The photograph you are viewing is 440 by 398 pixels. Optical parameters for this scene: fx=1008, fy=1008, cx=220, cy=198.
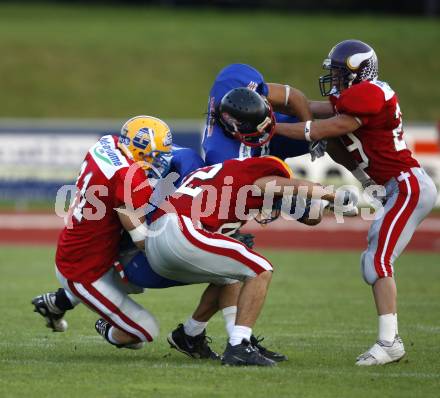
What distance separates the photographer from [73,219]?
6047mm

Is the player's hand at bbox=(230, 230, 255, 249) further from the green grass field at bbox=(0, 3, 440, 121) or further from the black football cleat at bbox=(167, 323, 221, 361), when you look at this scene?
the green grass field at bbox=(0, 3, 440, 121)

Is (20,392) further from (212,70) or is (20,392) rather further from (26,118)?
(212,70)

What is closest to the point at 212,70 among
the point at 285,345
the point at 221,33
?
the point at 221,33

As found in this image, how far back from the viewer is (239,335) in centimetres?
559

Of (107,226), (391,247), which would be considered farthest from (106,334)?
(391,247)

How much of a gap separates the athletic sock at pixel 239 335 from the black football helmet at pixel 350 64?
1718 millimetres

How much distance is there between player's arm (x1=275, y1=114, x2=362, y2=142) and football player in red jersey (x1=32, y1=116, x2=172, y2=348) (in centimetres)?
74

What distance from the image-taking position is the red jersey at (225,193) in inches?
222

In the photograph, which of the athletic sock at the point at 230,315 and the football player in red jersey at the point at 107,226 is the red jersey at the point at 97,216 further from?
the athletic sock at the point at 230,315

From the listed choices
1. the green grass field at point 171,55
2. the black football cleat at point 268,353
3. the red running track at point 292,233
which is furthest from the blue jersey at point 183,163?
the green grass field at point 171,55

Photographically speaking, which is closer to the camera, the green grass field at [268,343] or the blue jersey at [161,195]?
the green grass field at [268,343]

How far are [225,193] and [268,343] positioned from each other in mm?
1483

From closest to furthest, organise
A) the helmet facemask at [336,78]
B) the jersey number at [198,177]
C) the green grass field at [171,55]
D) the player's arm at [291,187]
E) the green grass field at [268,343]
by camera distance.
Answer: the green grass field at [268,343], the player's arm at [291,187], the jersey number at [198,177], the helmet facemask at [336,78], the green grass field at [171,55]

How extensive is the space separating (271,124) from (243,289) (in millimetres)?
995
